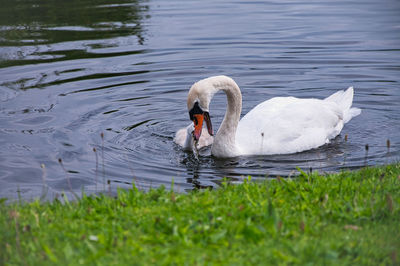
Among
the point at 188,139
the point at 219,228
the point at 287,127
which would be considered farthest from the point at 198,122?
the point at 219,228

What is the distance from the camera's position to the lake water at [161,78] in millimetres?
7824

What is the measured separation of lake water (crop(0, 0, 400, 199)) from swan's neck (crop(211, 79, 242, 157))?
0.20 meters

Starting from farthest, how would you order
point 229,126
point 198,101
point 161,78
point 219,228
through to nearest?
point 161,78, point 229,126, point 198,101, point 219,228

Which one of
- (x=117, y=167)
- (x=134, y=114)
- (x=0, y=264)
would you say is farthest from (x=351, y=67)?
(x=0, y=264)

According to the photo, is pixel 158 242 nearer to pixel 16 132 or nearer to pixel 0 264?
pixel 0 264

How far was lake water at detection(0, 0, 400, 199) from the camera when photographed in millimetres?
7824

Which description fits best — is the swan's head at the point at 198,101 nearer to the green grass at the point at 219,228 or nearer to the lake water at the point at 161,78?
the lake water at the point at 161,78

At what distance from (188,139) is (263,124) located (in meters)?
1.12

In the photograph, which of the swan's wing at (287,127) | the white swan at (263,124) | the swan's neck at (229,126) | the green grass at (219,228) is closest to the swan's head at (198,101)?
the white swan at (263,124)

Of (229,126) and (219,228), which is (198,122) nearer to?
(229,126)

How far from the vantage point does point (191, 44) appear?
14.9 metres

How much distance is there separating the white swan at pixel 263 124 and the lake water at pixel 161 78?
0.61 feet

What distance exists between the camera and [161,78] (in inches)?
482

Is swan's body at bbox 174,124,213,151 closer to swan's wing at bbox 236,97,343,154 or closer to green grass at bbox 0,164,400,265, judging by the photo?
swan's wing at bbox 236,97,343,154
